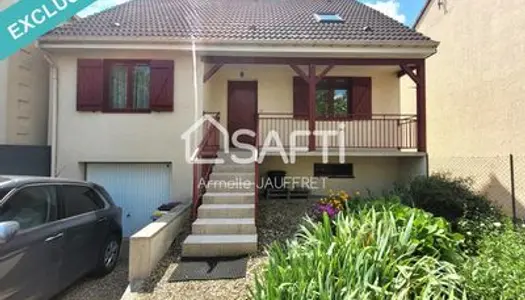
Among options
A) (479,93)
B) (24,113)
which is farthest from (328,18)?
(24,113)

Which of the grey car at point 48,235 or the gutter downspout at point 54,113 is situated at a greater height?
the gutter downspout at point 54,113

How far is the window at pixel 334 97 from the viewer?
34.1 ft

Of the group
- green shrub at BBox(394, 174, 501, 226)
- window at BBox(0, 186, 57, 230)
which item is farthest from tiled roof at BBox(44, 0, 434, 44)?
window at BBox(0, 186, 57, 230)

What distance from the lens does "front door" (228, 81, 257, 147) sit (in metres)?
10.4

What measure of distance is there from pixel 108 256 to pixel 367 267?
4402 millimetres

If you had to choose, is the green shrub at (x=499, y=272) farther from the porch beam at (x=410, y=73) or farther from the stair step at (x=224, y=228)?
the porch beam at (x=410, y=73)

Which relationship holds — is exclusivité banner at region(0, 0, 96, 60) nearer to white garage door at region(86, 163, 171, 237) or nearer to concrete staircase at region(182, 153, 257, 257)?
white garage door at region(86, 163, 171, 237)

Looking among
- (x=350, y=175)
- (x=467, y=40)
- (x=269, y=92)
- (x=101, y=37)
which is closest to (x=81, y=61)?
(x=101, y=37)

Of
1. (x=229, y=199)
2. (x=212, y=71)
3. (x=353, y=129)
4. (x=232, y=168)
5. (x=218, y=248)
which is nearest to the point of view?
(x=218, y=248)

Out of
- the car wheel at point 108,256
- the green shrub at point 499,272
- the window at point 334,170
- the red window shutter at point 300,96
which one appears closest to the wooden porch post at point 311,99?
the window at point 334,170

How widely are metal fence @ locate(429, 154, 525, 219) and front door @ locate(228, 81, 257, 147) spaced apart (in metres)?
5.76

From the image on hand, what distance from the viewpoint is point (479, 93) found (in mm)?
10188

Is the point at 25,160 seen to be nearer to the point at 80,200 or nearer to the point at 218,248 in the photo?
the point at 80,200

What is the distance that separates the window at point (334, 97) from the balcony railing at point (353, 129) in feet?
1.52
